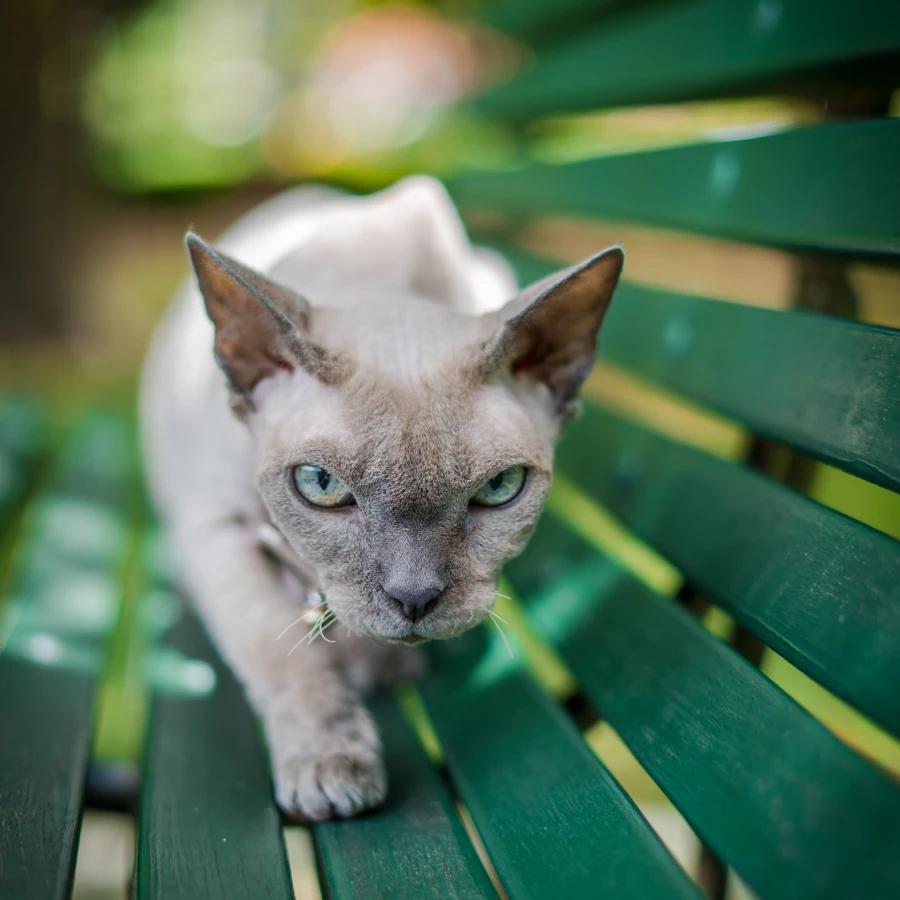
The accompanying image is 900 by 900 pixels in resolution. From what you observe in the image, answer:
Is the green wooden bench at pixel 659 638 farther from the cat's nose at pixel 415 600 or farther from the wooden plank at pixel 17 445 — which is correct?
the cat's nose at pixel 415 600

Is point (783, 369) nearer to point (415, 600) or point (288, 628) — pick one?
point (415, 600)

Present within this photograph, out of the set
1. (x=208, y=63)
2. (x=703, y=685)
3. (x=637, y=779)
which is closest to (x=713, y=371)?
(x=703, y=685)

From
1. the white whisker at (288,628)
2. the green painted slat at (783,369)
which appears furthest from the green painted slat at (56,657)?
the green painted slat at (783,369)

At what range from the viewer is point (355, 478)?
122cm

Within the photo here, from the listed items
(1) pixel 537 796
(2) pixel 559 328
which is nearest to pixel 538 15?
(2) pixel 559 328

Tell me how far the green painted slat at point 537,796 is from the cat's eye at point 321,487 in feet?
1.47

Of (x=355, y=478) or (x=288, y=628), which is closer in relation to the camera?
(x=355, y=478)

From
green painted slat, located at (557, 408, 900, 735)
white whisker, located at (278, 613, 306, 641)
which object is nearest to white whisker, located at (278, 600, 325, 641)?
white whisker, located at (278, 613, 306, 641)

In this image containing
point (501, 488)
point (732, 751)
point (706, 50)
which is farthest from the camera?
point (706, 50)

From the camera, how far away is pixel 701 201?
66.4 inches

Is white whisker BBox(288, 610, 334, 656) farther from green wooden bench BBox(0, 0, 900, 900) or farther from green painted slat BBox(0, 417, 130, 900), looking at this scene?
green painted slat BBox(0, 417, 130, 900)

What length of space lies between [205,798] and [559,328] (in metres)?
0.90

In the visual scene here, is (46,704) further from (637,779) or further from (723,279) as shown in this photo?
(723,279)

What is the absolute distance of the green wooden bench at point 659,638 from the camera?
3.25ft
